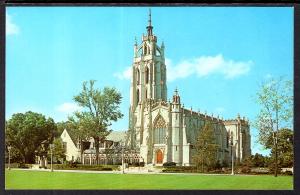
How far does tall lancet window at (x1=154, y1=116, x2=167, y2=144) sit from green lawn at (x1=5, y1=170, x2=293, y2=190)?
1.01m

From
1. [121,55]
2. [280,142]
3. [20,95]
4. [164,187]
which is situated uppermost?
[121,55]

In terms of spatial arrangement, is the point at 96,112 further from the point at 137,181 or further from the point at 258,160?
the point at 258,160

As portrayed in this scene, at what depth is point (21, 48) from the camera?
13484mm

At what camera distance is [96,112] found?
1515cm

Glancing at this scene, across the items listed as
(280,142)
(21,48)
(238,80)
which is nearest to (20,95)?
(21,48)

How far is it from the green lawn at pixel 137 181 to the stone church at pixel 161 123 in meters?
0.74

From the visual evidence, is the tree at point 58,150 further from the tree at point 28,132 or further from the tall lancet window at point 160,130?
the tall lancet window at point 160,130

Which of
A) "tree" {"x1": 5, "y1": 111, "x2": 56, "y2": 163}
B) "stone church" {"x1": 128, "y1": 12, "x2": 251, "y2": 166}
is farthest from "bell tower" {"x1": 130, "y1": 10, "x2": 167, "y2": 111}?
"tree" {"x1": 5, "y1": 111, "x2": 56, "y2": 163}

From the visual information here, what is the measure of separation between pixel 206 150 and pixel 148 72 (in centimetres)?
220

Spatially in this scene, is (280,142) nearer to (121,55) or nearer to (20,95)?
(121,55)

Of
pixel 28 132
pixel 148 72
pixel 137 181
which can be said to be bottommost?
pixel 137 181

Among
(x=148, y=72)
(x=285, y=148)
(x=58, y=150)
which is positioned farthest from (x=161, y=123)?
(x=285, y=148)

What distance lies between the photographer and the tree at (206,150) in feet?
47.7

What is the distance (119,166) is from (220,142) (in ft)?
7.71
